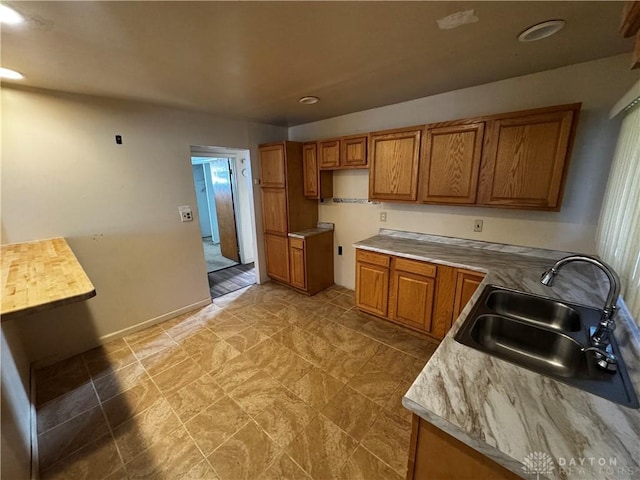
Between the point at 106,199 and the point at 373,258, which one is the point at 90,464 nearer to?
the point at 106,199

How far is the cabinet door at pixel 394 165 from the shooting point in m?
2.43

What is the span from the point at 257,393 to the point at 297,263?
1741 millimetres

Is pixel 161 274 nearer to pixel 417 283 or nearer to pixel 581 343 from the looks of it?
pixel 417 283

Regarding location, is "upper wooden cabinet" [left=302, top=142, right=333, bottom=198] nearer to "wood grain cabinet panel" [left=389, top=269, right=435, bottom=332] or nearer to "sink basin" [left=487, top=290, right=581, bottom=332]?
"wood grain cabinet panel" [left=389, top=269, right=435, bottom=332]

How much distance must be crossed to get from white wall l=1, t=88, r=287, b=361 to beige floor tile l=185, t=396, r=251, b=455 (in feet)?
5.16

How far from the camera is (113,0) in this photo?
1058 mm

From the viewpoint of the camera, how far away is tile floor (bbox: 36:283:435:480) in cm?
148

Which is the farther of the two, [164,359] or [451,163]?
[164,359]

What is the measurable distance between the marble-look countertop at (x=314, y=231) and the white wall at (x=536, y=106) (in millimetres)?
755

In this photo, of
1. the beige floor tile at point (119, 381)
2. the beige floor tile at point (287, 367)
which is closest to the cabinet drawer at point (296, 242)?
the beige floor tile at point (287, 367)

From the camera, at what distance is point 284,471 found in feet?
4.69

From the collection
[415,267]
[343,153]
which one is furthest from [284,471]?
[343,153]

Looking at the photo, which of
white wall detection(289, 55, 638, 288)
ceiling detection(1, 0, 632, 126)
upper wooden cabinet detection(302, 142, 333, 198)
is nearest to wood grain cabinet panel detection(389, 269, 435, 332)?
white wall detection(289, 55, 638, 288)

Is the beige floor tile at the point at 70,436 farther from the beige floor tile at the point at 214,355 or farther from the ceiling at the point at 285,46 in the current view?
the ceiling at the point at 285,46
